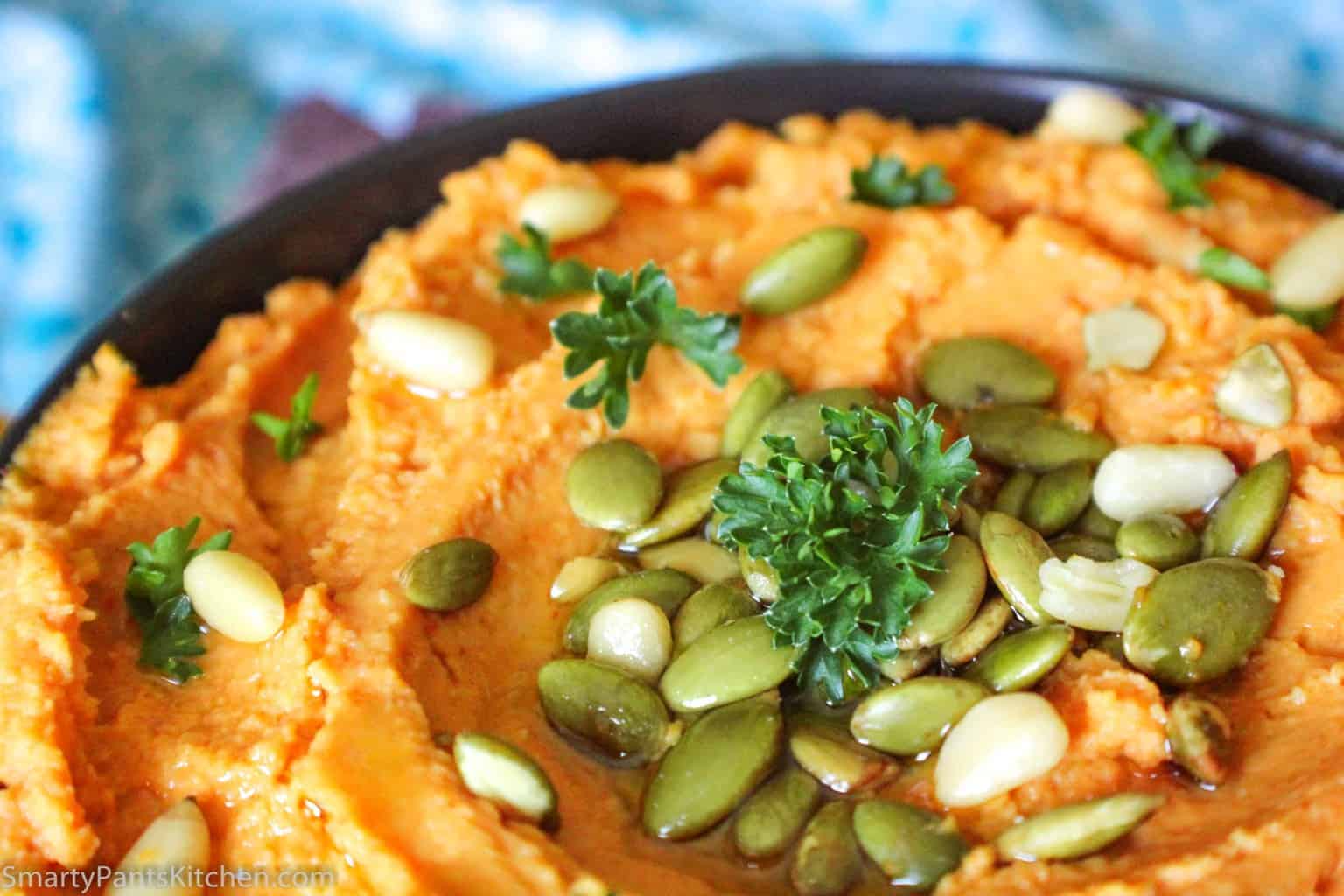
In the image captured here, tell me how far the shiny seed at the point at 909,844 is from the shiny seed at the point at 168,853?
0.95 m

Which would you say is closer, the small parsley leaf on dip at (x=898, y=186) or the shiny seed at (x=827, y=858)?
the shiny seed at (x=827, y=858)

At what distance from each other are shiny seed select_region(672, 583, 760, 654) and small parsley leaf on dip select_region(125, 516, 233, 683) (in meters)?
0.75

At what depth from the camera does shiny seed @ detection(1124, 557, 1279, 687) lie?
7.10 ft

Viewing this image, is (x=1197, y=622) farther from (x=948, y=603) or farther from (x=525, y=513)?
(x=525, y=513)

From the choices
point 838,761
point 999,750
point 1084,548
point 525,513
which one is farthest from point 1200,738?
point 525,513

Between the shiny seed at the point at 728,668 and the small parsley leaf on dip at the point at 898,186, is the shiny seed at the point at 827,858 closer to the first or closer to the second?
the shiny seed at the point at 728,668

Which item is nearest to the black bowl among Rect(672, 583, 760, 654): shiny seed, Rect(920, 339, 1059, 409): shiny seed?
Rect(920, 339, 1059, 409): shiny seed

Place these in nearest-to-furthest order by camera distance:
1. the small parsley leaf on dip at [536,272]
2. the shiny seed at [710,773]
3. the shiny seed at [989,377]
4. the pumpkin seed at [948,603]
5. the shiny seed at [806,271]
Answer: the shiny seed at [710,773] → the pumpkin seed at [948,603] → the shiny seed at [989,377] → the shiny seed at [806,271] → the small parsley leaf on dip at [536,272]

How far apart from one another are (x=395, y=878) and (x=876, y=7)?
3.10 m

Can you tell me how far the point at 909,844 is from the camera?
2.02 metres

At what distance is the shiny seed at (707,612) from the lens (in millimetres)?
2279

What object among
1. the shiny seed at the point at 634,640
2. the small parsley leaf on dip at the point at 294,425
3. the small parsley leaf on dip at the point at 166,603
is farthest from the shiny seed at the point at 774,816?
the small parsley leaf on dip at the point at 294,425

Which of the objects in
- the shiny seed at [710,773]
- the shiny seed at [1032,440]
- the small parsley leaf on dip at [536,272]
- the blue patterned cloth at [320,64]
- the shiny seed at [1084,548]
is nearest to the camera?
the shiny seed at [710,773]

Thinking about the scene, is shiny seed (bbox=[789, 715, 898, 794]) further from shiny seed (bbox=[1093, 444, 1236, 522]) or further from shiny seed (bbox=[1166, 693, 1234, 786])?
shiny seed (bbox=[1093, 444, 1236, 522])
